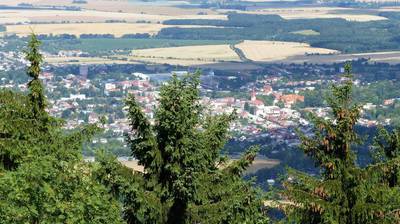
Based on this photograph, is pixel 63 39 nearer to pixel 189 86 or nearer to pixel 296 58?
pixel 296 58

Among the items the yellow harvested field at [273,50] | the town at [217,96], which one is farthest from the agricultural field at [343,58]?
the town at [217,96]

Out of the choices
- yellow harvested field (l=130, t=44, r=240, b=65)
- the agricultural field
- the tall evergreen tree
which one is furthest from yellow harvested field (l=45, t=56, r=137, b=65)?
the tall evergreen tree

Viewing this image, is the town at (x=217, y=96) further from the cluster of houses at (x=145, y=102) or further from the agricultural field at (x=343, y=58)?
the agricultural field at (x=343, y=58)

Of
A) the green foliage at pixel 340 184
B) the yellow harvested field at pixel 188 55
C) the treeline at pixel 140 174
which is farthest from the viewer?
the yellow harvested field at pixel 188 55

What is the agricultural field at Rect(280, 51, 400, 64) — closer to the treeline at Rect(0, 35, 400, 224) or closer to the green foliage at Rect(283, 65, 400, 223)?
the treeline at Rect(0, 35, 400, 224)

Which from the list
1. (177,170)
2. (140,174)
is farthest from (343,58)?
(177,170)
